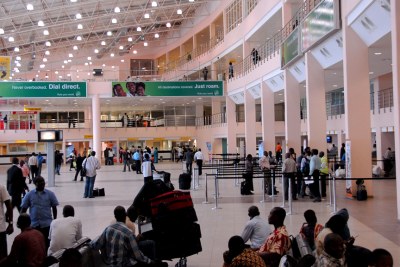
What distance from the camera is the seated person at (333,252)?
5.37 metres

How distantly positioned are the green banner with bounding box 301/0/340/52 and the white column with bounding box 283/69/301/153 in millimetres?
4964

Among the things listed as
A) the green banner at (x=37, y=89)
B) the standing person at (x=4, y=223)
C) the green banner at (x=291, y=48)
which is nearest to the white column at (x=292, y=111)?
the green banner at (x=291, y=48)

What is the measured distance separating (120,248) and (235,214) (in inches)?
304

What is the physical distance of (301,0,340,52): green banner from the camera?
17609mm

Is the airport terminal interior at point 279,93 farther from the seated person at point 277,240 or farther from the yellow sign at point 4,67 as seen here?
the seated person at point 277,240

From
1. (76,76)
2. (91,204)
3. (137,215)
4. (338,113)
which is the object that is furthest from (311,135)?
(76,76)

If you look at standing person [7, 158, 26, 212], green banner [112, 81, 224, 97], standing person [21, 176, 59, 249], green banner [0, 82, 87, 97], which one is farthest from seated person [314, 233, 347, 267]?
green banner [112, 81, 224, 97]

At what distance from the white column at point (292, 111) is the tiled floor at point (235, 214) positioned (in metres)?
5.04

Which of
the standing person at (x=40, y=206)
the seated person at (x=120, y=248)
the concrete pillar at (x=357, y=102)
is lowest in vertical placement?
the seated person at (x=120, y=248)

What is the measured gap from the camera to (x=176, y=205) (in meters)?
7.67

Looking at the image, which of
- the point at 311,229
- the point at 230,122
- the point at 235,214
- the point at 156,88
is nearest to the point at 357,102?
the point at 235,214

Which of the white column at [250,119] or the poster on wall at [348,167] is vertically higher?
the white column at [250,119]

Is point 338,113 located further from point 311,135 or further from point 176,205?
point 176,205

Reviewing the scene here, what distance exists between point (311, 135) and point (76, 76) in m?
24.2
